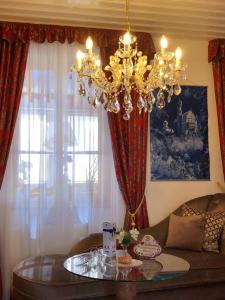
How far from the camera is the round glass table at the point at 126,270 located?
2.60m

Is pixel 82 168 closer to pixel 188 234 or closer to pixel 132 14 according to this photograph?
pixel 188 234

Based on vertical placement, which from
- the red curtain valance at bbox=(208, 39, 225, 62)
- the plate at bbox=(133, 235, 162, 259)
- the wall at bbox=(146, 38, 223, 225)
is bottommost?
the plate at bbox=(133, 235, 162, 259)

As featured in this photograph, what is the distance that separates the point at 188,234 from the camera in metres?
3.93

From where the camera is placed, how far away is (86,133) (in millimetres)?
4270

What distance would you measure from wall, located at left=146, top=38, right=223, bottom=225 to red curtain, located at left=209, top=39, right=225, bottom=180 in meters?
0.08

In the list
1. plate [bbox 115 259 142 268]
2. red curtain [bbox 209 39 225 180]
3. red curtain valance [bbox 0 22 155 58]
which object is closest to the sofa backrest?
red curtain [bbox 209 39 225 180]

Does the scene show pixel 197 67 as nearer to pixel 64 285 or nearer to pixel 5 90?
pixel 5 90

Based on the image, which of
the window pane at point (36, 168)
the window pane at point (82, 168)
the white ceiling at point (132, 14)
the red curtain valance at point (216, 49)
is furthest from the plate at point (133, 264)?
the red curtain valance at point (216, 49)

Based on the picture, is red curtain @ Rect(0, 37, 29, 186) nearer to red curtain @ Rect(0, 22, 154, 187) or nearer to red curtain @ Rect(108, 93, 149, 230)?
red curtain @ Rect(0, 22, 154, 187)

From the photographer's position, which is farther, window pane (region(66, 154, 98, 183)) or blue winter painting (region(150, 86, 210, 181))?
blue winter painting (region(150, 86, 210, 181))

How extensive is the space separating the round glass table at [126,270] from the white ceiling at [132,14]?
2.54 metres

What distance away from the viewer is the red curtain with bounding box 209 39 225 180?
459cm

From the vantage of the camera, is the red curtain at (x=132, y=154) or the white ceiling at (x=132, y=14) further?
the red curtain at (x=132, y=154)

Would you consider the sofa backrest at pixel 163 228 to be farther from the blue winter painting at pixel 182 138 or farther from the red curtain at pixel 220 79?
the red curtain at pixel 220 79
